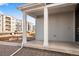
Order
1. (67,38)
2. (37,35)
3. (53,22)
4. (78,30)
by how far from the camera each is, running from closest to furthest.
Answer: (78,30) < (67,38) < (53,22) < (37,35)

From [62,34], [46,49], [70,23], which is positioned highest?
[70,23]

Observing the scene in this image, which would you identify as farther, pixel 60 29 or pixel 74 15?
pixel 60 29

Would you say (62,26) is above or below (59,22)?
below

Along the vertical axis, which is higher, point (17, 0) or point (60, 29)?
point (17, 0)

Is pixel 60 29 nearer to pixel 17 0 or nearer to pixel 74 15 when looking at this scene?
pixel 74 15

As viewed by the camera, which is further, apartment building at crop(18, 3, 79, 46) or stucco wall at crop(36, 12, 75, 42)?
stucco wall at crop(36, 12, 75, 42)

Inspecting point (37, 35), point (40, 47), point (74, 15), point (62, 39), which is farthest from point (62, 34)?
point (40, 47)

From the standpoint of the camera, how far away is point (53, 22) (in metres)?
10.7

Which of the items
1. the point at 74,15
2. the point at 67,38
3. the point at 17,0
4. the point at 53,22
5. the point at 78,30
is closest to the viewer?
the point at 17,0

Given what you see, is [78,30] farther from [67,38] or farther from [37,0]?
[37,0]

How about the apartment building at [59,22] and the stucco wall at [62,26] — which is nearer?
the apartment building at [59,22]

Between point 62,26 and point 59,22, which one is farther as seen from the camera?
point 59,22

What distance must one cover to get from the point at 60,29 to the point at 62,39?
0.83 meters

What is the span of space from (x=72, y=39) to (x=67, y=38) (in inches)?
17.9
